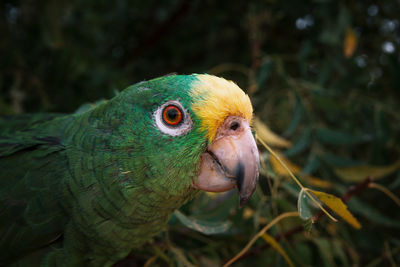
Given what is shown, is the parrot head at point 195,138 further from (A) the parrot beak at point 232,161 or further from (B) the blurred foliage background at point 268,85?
(B) the blurred foliage background at point 268,85

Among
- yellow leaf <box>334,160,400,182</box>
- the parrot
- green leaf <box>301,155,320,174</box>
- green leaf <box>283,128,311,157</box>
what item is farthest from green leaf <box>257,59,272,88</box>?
the parrot

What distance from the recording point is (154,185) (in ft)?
2.73

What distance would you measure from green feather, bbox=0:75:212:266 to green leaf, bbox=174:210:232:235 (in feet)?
Answer: 0.40

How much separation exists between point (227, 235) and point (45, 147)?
817mm

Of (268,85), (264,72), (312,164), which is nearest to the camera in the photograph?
(312,164)

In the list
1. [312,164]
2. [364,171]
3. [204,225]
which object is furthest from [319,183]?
[204,225]

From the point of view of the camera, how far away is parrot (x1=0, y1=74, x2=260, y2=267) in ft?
2.66

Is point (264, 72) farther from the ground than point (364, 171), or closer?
farther from the ground

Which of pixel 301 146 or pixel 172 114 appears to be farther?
pixel 301 146

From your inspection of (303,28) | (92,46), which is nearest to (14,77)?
(92,46)

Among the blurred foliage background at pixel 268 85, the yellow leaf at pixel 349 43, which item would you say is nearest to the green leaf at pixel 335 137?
the blurred foliage background at pixel 268 85

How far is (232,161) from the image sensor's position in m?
0.81

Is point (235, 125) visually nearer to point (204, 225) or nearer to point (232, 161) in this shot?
point (232, 161)

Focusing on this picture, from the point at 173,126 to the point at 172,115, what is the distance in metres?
0.03
